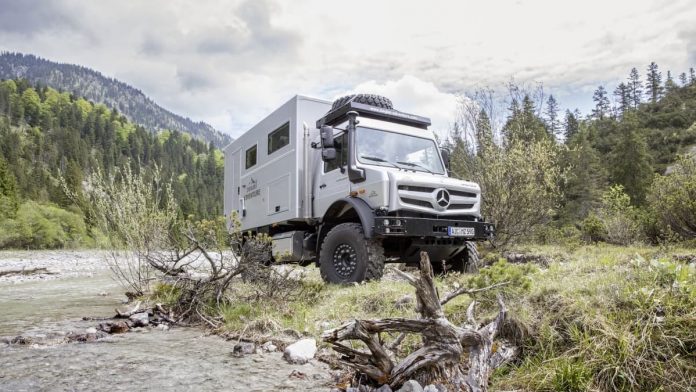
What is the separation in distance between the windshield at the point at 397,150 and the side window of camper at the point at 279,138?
202 cm

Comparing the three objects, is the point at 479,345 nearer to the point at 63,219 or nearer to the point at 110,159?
the point at 63,219

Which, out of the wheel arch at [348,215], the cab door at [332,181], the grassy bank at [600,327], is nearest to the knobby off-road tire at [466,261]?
the wheel arch at [348,215]

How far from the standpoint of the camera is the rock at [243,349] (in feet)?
13.9

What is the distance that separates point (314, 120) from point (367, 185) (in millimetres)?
2350

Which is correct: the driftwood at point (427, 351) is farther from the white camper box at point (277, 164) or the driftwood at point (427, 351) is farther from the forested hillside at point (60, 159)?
the forested hillside at point (60, 159)

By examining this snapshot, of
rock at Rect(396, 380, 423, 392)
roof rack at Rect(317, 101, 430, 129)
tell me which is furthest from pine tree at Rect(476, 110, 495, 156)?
rock at Rect(396, 380, 423, 392)

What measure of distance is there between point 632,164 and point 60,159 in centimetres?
9843

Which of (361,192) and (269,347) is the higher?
(361,192)

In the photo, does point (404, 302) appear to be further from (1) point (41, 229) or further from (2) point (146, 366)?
(1) point (41, 229)

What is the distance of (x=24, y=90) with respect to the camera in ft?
429

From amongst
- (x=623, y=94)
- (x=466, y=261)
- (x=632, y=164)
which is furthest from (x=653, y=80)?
(x=466, y=261)

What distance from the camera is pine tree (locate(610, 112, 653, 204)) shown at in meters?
35.1

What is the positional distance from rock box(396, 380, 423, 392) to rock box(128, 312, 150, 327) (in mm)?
4357

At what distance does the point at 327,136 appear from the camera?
7.43m
